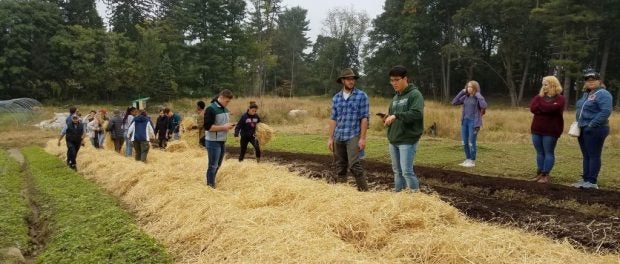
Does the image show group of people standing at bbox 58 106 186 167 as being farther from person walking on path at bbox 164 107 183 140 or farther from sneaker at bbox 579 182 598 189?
sneaker at bbox 579 182 598 189

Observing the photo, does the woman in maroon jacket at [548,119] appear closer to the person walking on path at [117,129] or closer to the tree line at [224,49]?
the person walking on path at [117,129]

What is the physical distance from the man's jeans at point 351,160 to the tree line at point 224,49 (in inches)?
1285

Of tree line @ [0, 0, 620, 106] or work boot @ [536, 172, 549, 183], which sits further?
tree line @ [0, 0, 620, 106]

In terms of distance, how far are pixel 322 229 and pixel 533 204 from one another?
3259mm

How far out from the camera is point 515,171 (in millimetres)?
8812

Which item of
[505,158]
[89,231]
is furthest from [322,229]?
[505,158]

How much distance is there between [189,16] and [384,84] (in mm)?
22764

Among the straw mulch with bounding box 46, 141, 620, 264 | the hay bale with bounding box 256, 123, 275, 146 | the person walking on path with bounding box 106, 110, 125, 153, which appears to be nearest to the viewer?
the straw mulch with bounding box 46, 141, 620, 264

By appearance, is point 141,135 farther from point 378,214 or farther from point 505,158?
point 505,158

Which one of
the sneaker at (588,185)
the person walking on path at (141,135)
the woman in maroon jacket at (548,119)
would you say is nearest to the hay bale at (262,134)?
the person walking on path at (141,135)

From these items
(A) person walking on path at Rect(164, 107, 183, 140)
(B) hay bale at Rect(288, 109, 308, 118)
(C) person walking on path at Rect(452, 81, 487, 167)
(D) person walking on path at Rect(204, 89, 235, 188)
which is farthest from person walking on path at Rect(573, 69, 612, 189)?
(B) hay bale at Rect(288, 109, 308, 118)

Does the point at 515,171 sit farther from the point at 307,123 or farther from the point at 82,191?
the point at 307,123

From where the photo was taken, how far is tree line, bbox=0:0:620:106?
39.6m

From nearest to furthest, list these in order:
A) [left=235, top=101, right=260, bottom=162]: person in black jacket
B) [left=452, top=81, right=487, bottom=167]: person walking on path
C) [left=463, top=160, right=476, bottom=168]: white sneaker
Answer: [left=452, top=81, right=487, bottom=167]: person walking on path, [left=463, top=160, right=476, bottom=168]: white sneaker, [left=235, top=101, right=260, bottom=162]: person in black jacket
